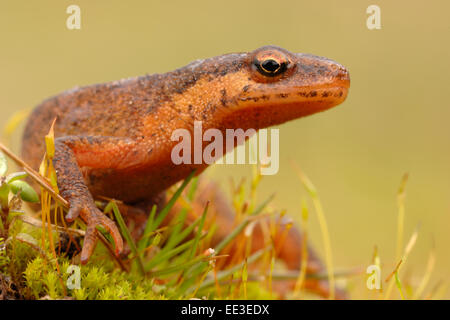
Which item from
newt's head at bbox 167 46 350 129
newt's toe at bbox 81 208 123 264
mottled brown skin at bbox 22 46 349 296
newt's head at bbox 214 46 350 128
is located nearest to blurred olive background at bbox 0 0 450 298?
mottled brown skin at bbox 22 46 349 296

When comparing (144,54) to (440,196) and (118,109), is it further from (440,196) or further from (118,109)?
(440,196)

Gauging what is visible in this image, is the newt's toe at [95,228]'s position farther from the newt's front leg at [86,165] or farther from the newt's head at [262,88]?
the newt's head at [262,88]

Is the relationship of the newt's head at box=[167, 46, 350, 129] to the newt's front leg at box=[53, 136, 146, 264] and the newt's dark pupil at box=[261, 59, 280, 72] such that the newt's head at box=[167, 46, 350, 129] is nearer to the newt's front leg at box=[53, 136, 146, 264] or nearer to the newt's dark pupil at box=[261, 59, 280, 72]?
the newt's dark pupil at box=[261, 59, 280, 72]

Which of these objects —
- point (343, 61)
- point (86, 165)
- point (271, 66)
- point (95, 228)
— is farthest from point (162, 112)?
point (343, 61)

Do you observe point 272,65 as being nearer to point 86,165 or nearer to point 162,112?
point 162,112

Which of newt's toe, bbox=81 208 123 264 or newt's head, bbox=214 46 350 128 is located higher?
newt's head, bbox=214 46 350 128

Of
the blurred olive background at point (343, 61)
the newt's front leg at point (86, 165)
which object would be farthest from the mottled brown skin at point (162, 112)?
the blurred olive background at point (343, 61)

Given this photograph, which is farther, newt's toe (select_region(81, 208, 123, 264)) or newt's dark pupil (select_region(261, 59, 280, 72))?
newt's dark pupil (select_region(261, 59, 280, 72))
